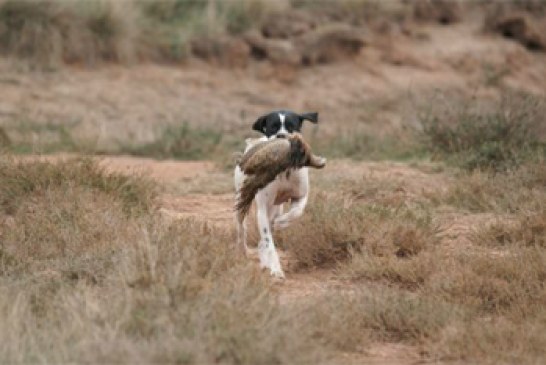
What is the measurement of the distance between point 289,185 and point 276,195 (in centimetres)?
15

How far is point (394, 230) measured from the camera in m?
7.91

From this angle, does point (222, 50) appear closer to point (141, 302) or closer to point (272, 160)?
point (272, 160)

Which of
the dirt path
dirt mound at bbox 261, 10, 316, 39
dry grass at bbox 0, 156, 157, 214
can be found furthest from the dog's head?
dirt mound at bbox 261, 10, 316, 39

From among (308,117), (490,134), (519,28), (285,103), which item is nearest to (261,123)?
(308,117)

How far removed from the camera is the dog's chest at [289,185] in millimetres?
7472

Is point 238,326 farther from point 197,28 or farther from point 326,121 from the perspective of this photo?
point 197,28

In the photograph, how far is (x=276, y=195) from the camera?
7656 millimetres

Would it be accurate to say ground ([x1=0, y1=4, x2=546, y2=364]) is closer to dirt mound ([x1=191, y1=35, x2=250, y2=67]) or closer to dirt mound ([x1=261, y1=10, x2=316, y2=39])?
dirt mound ([x1=191, y1=35, x2=250, y2=67])

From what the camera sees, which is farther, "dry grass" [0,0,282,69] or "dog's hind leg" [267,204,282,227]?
"dry grass" [0,0,282,69]

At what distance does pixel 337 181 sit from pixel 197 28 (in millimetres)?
7197

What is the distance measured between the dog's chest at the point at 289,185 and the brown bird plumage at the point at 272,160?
0.10 m

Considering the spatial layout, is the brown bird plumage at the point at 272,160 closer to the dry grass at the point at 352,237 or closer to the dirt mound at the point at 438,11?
the dry grass at the point at 352,237

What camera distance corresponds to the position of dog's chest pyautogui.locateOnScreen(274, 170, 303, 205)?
7472 millimetres

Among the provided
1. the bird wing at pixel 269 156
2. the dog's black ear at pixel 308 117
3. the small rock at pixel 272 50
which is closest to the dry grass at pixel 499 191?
the dog's black ear at pixel 308 117
